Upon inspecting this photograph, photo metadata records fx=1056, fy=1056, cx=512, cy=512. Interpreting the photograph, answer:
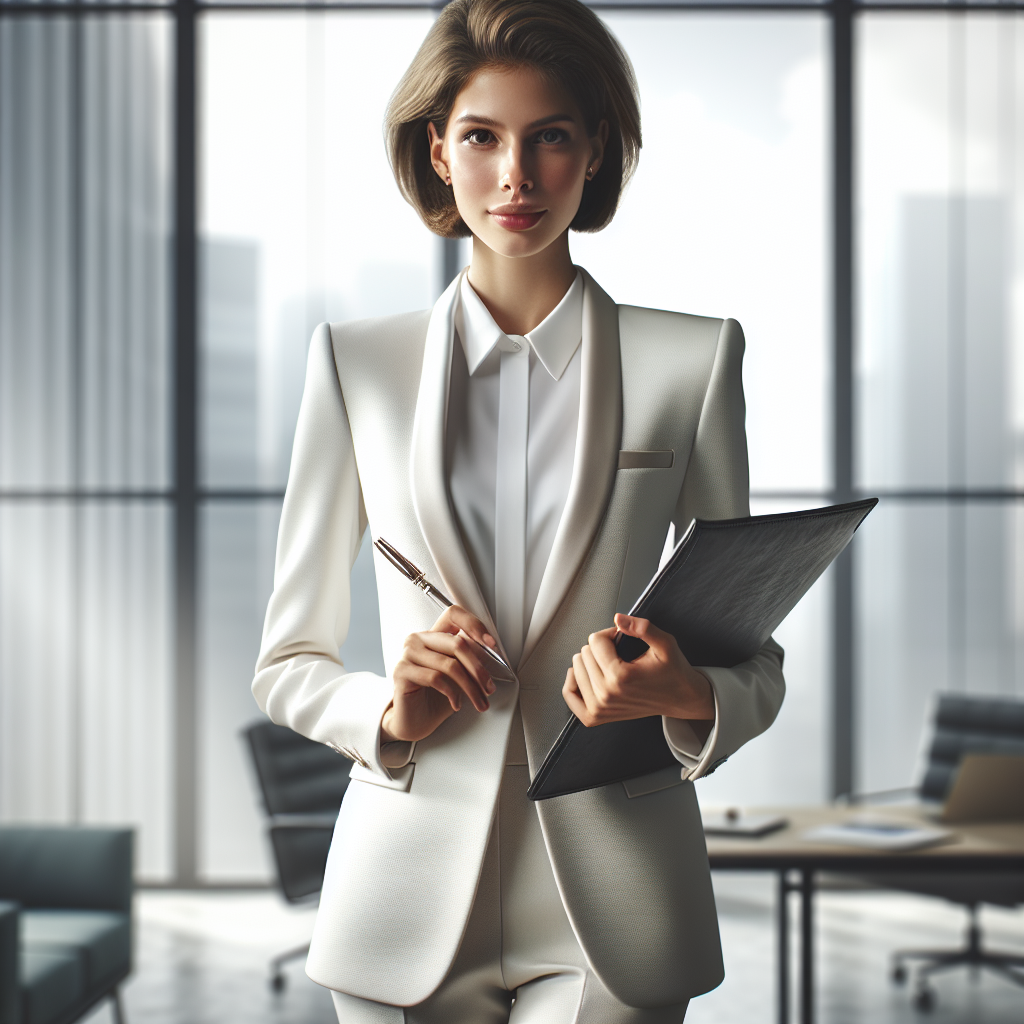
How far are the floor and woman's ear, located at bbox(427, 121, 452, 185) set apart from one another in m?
3.33

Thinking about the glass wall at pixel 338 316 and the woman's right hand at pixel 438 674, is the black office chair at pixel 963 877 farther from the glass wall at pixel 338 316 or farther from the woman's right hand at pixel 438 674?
the woman's right hand at pixel 438 674

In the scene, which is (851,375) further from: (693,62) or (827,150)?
(693,62)

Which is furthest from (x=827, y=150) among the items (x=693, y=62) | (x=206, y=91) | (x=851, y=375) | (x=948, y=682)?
(x=206, y=91)

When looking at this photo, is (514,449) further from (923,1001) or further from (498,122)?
(923,1001)

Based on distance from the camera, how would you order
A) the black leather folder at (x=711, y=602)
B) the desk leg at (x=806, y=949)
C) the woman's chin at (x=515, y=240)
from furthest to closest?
the desk leg at (x=806, y=949) < the woman's chin at (x=515, y=240) < the black leather folder at (x=711, y=602)

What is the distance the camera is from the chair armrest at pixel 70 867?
11.6 feet

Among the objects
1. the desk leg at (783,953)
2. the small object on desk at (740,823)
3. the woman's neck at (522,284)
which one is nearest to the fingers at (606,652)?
the woman's neck at (522,284)

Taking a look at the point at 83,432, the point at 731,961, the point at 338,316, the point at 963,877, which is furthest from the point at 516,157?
the point at 83,432

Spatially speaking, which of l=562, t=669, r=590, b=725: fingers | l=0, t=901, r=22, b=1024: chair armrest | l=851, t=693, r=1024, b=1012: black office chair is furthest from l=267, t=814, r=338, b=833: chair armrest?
l=562, t=669, r=590, b=725: fingers

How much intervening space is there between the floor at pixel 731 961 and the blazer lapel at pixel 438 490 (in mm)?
3178

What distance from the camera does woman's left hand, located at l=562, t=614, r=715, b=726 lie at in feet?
2.96

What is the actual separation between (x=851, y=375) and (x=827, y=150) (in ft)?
3.73

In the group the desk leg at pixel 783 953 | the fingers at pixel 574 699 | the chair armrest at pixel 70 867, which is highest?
the fingers at pixel 574 699

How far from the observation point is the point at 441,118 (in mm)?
1140
